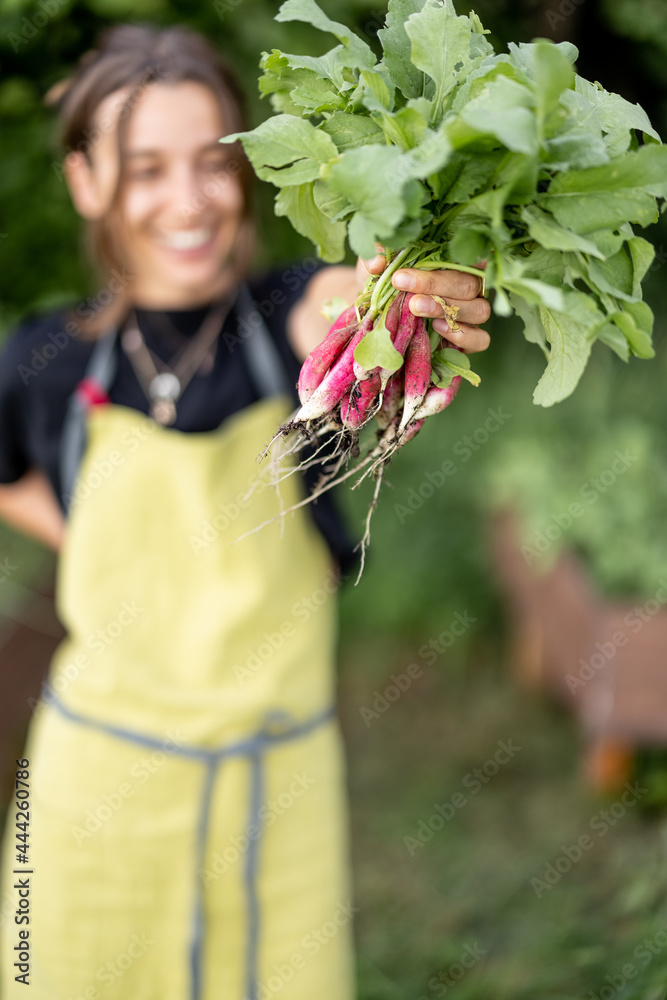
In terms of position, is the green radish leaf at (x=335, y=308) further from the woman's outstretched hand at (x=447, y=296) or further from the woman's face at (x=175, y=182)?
the woman's face at (x=175, y=182)

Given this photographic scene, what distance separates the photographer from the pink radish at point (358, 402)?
3.60ft

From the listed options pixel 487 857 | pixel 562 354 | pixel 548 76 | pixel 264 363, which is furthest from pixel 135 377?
pixel 487 857

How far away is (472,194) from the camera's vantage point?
0.94 metres

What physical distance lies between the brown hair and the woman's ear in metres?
0.02

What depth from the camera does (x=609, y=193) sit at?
892 millimetres

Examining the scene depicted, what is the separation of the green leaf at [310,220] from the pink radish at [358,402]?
0.20 metres

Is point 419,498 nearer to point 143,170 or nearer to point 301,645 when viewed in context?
point 301,645

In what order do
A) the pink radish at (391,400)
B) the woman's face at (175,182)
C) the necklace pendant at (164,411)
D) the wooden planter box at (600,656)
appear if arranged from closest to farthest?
the pink radish at (391,400)
the woman's face at (175,182)
the necklace pendant at (164,411)
the wooden planter box at (600,656)

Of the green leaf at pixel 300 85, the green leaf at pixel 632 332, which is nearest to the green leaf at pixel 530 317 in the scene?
the green leaf at pixel 632 332

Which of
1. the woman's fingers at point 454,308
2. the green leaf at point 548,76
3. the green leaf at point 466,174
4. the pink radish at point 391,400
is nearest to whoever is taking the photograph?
the green leaf at point 548,76

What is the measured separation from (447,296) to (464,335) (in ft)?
0.24

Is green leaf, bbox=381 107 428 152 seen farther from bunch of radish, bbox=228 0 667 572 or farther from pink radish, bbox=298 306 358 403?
pink radish, bbox=298 306 358 403

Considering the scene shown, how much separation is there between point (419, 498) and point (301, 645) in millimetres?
2294

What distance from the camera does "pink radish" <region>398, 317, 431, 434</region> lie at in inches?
41.9
